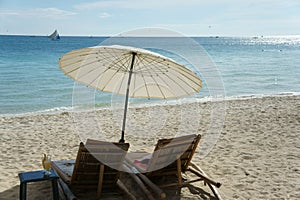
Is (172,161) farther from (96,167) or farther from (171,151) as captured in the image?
(96,167)

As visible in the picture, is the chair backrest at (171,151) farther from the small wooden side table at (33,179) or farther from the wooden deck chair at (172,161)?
the small wooden side table at (33,179)

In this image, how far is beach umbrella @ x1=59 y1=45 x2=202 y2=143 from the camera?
15.7ft

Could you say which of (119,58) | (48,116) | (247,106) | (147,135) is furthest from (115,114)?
(119,58)

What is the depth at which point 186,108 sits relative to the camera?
1235cm

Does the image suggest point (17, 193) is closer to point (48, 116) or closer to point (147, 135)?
point (147, 135)

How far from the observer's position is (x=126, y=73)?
221 inches

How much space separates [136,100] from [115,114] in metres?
3.44

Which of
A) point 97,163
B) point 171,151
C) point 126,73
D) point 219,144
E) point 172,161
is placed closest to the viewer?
point 97,163

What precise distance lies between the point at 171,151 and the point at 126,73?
1782 mm

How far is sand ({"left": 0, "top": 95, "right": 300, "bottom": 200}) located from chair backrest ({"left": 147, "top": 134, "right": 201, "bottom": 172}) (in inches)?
18.2

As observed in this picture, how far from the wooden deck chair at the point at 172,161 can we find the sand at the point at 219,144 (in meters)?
0.24

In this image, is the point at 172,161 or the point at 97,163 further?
the point at 172,161

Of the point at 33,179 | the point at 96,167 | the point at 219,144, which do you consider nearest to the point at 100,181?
the point at 96,167

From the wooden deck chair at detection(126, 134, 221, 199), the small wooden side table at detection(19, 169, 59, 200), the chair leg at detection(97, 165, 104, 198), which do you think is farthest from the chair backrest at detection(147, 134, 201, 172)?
the small wooden side table at detection(19, 169, 59, 200)
